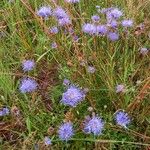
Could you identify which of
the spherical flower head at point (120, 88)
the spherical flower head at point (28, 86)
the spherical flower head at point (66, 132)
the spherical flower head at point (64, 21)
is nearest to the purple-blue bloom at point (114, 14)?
the spherical flower head at point (64, 21)

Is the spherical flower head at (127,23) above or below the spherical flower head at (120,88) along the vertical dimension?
above

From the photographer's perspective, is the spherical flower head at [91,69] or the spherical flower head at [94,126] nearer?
the spherical flower head at [94,126]

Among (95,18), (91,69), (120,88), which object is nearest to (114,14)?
(95,18)

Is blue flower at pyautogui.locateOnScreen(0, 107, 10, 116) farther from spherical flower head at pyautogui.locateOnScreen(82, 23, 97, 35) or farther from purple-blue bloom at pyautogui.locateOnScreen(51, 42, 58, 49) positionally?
spherical flower head at pyautogui.locateOnScreen(82, 23, 97, 35)

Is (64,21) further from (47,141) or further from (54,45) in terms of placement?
(47,141)

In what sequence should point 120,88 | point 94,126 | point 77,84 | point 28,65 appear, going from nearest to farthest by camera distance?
point 94,126
point 120,88
point 77,84
point 28,65

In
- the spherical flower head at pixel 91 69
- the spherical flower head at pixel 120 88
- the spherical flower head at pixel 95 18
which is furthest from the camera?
the spherical flower head at pixel 95 18

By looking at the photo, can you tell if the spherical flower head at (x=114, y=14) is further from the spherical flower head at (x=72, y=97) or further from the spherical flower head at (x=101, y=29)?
the spherical flower head at (x=72, y=97)

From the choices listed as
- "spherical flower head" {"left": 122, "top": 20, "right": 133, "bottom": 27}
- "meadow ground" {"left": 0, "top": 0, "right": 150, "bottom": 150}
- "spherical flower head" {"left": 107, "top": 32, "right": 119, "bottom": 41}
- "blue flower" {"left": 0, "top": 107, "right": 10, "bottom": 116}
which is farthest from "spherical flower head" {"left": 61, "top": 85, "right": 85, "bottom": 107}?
"spherical flower head" {"left": 122, "top": 20, "right": 133, "bottom": 27}
